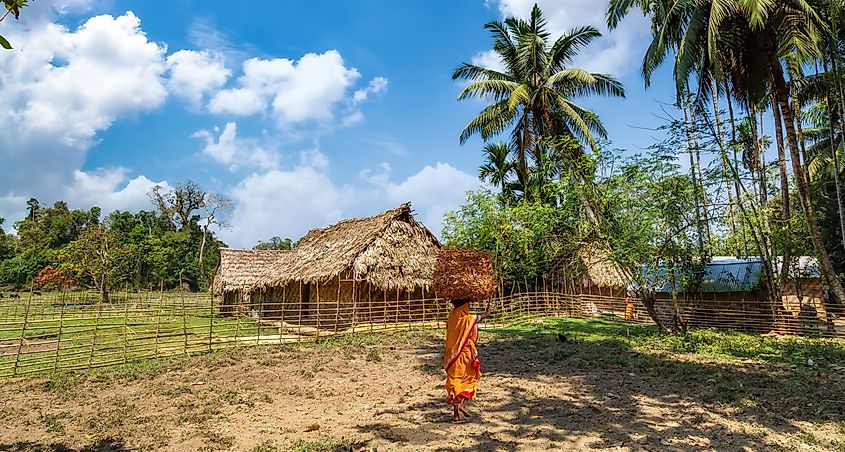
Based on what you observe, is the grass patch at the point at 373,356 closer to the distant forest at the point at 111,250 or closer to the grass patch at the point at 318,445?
the grass patch at the point at 318,445

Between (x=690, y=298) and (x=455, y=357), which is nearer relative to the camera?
(x=455, y=357)

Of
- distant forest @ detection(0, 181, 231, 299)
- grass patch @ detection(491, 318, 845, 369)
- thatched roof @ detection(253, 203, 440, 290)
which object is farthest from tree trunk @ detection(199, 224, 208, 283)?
grass patch @ detection(491, 318, 845, 369)

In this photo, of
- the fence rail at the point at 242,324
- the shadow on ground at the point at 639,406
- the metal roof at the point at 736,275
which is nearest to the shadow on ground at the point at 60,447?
the shadow on ground at the point at 639,406

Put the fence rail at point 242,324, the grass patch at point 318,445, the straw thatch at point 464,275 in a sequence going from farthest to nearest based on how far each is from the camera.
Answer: the fence rail at point 242,324
the straw thatch at point 464,275
the grass patch at point 318,445

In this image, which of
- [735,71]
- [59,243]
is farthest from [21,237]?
[735,71]

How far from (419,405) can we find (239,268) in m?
17.5

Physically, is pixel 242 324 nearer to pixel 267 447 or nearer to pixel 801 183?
pixel 267 447

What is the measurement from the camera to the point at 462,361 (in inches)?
227

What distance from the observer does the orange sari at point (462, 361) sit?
568 centimetres

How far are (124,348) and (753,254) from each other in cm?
2025

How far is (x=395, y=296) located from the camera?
16281mm

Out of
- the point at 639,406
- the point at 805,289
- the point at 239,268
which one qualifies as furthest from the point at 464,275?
the point at 239,268

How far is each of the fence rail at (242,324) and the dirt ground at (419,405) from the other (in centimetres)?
84

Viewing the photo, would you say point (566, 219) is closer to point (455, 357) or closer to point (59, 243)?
point (455, 357)
